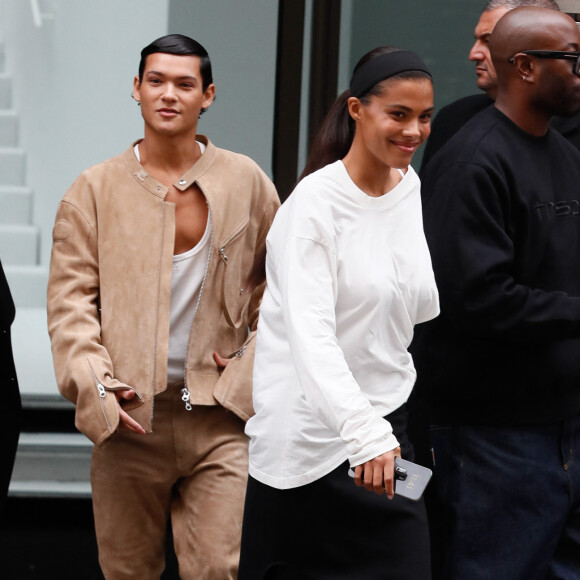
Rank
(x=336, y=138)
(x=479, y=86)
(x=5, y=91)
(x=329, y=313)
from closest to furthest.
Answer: (x=329, y=313), (x=336, y=138), (x=479, y=86), (x=5, y=91)

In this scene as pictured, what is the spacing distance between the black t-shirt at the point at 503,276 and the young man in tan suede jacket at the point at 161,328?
58 cm

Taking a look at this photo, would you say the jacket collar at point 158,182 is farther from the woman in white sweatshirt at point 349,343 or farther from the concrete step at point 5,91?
the concrete step at point 5,91

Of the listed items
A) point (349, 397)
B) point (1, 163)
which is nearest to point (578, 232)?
point (349, 397)

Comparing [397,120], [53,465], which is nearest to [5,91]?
[53,465]

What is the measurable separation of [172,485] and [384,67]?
1430 millimetres

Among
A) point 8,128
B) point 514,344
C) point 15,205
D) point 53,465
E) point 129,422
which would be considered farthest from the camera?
point 8,128

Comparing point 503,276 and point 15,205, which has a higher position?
point 503,276

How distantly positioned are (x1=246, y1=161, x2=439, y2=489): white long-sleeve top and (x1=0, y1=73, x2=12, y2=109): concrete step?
3.56 m

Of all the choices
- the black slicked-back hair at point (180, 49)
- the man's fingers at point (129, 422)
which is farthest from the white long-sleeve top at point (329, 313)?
the black slicked-back hair at point (180, 49)

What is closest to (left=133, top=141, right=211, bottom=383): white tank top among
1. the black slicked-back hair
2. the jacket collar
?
the jacket collar

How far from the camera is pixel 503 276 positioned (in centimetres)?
308

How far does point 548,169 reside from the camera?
3.23 meters

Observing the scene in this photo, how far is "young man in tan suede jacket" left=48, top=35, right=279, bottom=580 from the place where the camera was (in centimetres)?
341

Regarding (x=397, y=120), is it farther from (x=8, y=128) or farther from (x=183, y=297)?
(x=8, y=128)
